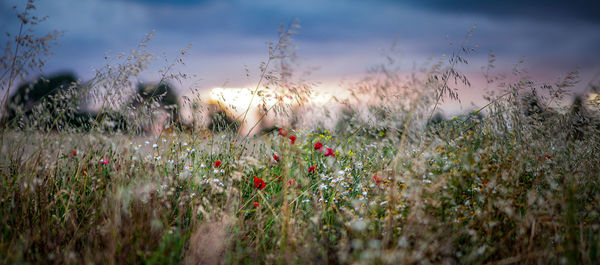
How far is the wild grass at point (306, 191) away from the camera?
7.03 ft

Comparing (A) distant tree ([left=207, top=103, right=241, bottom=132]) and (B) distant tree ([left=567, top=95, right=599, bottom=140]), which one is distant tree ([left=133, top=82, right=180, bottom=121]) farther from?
(B) distant tree ([left=567, top=95, right=599, bottom=140])

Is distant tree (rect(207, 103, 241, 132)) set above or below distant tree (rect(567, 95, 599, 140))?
below

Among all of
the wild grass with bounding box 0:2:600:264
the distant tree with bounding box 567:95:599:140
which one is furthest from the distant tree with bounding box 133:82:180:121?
the distant tree with bounding box 567:95:599:140

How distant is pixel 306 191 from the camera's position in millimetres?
3088

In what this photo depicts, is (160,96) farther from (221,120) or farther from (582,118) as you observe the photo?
(582,118)

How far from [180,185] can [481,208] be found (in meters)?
2.77

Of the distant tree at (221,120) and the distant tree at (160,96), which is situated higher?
the distant tree at (160,96)

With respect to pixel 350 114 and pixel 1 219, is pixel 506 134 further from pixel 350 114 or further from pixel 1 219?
pixel 1 219

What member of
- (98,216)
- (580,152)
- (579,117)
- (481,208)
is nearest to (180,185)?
(98,216)

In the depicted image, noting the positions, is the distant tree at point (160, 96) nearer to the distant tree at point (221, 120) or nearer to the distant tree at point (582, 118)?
the distant tree at point (221, 120)

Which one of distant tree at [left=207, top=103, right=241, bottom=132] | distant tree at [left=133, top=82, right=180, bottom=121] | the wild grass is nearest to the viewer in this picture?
the wild grass

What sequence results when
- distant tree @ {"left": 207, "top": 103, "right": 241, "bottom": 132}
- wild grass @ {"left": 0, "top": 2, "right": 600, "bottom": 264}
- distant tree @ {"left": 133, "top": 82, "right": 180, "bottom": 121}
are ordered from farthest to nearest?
distant tree @ {"left": 207, "top": 103, "right": 241, "bottom": 132}, distant tree @ {"left": 133, "top": 82, "right": 180, "bottom": 121}, wild grass @ {"left": 0, "top": 2, "right": 600, "bottom": 264}

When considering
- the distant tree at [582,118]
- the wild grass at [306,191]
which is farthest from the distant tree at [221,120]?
the distant tree at [582,118]

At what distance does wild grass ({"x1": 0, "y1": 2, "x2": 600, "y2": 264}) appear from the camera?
214 centimetres
